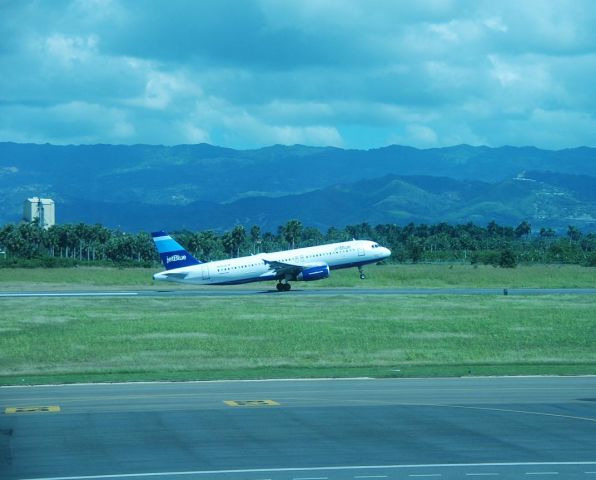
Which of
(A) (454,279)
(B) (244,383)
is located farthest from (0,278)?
(B) (244,383)

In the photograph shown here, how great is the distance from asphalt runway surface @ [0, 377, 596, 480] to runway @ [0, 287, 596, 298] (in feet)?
129

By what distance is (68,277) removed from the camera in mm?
93375

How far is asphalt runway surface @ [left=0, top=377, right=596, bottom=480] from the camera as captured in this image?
728 inches

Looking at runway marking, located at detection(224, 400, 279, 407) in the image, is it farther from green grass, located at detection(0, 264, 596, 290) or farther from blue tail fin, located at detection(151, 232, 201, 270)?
green grass, located at detection(0, 264, 596, 290)

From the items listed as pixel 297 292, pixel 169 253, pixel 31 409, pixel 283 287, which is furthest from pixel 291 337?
pixel 169 253

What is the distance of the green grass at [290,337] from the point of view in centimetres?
3644

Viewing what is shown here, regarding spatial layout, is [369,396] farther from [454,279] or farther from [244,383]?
[454,279]

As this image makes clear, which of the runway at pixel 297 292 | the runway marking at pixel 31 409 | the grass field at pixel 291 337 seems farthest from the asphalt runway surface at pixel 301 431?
the runway at pixel 297 292

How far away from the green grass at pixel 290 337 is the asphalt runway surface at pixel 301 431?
4.71m

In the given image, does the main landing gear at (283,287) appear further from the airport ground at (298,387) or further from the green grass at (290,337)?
the green grass at (290,337)

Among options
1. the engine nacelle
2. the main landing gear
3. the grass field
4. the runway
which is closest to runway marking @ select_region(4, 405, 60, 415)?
the grass field

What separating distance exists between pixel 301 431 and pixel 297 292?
167 ft

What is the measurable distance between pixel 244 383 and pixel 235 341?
1262cm

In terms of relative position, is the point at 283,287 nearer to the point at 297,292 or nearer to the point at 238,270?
the point at 297,292
